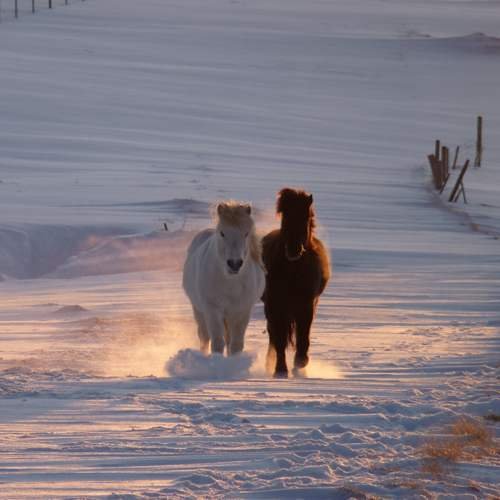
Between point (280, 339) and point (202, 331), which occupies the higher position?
point (280, 339)

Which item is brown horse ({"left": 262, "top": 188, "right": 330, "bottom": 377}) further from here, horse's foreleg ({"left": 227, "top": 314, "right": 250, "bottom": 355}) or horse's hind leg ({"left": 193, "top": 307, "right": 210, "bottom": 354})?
horse's hind leg ({"left": 193, "top": 307, "right": 210, "bottom": 354})

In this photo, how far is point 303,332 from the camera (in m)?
8.66

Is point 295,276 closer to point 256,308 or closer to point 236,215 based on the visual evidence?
point 236,215

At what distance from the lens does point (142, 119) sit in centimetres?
3672

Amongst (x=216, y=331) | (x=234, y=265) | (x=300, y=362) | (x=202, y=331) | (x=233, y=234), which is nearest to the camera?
(x=234, y=265)

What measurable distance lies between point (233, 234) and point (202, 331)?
5.10 ft

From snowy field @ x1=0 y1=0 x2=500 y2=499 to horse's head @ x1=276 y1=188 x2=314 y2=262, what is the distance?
83cm

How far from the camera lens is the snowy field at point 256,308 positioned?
5.30 meters

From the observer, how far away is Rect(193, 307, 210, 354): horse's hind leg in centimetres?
936

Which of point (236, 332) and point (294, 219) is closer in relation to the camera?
point (294, 219)

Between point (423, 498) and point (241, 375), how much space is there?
3698 mm

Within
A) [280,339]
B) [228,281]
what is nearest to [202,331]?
[280,339]

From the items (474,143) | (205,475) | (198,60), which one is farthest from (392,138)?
(205,475)

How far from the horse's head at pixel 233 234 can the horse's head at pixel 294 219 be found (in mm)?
288
